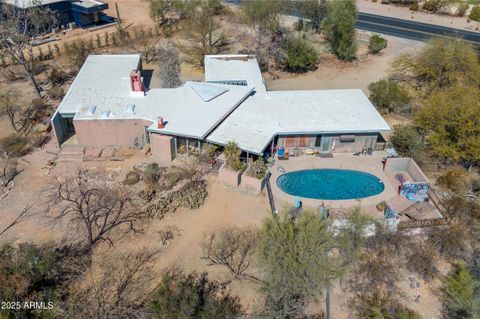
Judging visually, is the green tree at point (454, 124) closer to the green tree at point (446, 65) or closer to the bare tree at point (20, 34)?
the green tree at point (446, 65)

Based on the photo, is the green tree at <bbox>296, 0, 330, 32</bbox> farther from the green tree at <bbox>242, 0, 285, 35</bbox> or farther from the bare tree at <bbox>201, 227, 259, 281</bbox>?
the bare tree at <bbox>201, 227, 259, 281</bbox>

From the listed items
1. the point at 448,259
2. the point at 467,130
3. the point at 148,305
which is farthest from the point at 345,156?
the point at 148,305

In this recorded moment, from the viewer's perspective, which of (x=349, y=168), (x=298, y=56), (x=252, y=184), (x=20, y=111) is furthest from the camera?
(x=298, y=56)

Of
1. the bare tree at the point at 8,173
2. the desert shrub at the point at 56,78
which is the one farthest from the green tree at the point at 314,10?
the bare tree at the point at 8,173

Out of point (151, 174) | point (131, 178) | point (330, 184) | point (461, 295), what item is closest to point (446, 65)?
point (330, 184)

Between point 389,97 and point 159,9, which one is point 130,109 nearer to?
point 389,97

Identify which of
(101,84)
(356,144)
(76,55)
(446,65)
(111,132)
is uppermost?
(446,65)

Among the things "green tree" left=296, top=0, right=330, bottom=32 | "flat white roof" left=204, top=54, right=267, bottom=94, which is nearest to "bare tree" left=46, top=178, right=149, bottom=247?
"flat white roof" left=204, top=54, right=267, bottom=94

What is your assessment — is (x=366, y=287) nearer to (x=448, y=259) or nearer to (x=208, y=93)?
(x=448, y=259)
